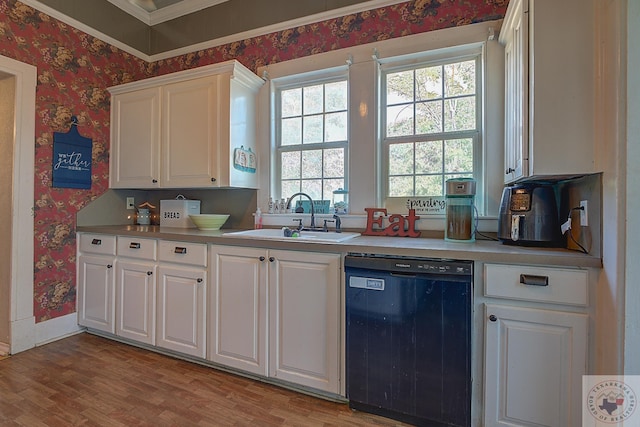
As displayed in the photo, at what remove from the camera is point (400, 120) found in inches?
93.0

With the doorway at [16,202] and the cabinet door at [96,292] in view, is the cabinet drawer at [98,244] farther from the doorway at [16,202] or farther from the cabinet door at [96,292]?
the doorway at [16,202]

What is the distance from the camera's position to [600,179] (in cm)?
132

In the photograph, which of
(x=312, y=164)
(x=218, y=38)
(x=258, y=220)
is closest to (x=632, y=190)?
(x=312, y=164)

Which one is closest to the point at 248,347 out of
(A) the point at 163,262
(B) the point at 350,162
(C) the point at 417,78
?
(A) the point at 163,262

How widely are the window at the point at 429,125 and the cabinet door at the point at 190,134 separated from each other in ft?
4.24

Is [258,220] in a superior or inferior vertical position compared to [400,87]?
inferior

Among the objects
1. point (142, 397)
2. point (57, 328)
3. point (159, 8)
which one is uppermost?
point (159, 8)

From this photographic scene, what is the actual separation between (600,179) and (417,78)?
1.39 metres

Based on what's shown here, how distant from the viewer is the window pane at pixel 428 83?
7.45 ft

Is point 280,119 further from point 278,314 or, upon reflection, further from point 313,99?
point 278,314

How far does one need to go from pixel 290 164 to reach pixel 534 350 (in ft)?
6.72

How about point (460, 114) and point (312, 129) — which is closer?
point (460, 114)

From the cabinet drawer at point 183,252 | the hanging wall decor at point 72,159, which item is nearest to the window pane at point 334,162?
the cabinet drawer at point 183,252

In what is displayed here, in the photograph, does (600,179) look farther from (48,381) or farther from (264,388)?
(48,381)
